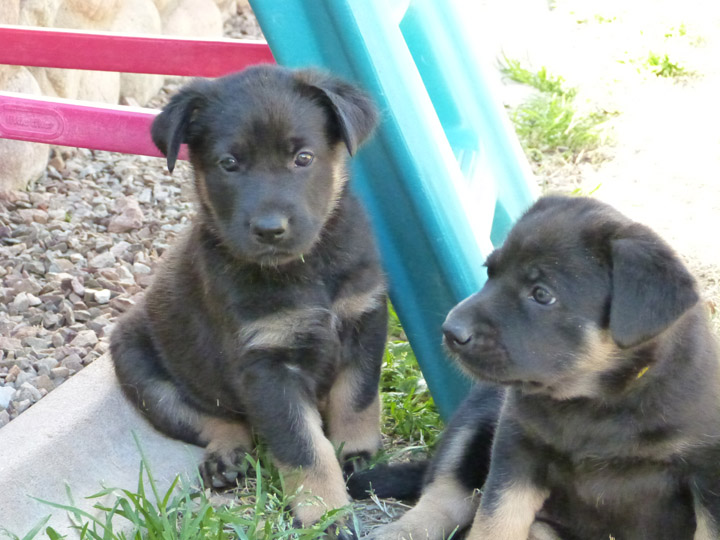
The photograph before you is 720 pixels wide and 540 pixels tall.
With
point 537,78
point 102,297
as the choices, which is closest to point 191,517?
point 102,297

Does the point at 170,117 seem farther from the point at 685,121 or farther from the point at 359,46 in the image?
the point at 685,121

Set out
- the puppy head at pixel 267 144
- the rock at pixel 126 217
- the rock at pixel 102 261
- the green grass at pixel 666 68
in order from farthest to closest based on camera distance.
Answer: the green grass at pixel 666 68
the rock at pixel 126 217
the rock at pixel 102 261
the puppy head at pixel 267 144

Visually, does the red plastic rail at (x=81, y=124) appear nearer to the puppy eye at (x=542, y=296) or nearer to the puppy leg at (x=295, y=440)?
the puppy leg at (x=295, y=440)

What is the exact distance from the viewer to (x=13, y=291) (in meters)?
4.88

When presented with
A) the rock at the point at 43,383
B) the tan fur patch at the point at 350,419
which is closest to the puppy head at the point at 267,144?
the tan fur patch at the point at 350,419

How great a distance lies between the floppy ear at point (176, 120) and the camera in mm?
3547

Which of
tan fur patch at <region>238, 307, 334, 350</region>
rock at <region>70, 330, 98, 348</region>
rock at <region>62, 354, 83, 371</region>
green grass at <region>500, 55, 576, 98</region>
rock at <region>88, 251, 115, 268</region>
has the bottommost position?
rock at <region>88, 251, 115, 268</region>

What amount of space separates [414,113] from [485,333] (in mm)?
1212

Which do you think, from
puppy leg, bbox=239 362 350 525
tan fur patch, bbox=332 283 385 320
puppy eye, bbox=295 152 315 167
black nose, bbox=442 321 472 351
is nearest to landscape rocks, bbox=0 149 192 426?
puppy leg, bbox=239 362 350 525

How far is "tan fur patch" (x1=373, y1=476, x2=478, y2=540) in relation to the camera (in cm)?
338

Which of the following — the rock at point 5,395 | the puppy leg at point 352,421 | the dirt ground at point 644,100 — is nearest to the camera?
the puppy leg at point 352,421

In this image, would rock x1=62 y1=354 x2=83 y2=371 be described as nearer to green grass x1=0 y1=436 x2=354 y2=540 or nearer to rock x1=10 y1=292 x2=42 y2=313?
rock x1=10 y1=292 x2=42 y2=313

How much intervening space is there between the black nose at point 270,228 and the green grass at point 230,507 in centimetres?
85

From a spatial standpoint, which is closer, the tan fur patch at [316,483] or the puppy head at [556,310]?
the puppy head at [556,310]
